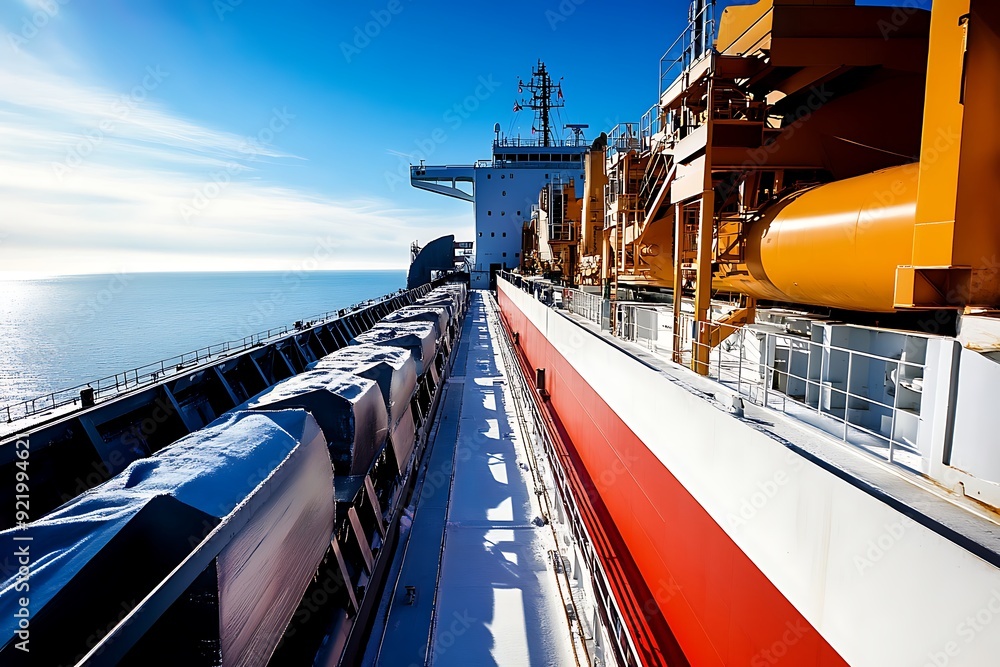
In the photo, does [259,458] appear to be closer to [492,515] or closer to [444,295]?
[492,515]

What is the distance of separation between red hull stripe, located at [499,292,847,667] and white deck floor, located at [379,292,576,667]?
3.33ft

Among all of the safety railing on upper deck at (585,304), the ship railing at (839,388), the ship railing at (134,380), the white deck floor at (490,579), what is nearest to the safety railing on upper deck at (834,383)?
the ship railing at (839,388)

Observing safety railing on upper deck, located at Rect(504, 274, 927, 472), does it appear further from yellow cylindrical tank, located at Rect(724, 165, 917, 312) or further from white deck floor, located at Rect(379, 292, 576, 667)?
white deck floor, located at Rect(379, 292, 576, 667)

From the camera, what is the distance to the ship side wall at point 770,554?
1.93 metres

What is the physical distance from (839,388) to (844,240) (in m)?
1.24

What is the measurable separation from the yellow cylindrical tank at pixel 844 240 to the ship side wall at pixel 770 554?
3.66ft

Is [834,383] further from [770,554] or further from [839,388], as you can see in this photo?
[770,554]

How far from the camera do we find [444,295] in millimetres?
25391

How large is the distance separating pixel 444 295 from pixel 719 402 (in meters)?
22.1

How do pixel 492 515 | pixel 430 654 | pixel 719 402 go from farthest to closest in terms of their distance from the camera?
pixel 492 515 → pixel 430 654 → pixel 719 402

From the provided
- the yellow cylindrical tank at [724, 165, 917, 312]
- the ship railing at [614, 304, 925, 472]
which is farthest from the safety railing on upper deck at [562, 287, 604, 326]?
the yellow cylindrical tank at [724, 165, 917, 312]

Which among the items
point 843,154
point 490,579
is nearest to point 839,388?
point 843,154

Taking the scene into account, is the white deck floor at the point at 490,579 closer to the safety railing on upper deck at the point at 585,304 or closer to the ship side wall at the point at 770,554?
the ship side wall at the point at 770,554

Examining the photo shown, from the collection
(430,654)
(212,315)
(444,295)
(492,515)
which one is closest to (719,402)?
(430,654)
